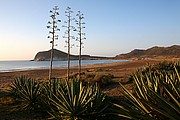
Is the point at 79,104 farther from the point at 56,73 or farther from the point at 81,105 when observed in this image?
the point at 56,73

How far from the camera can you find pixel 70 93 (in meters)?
8.11

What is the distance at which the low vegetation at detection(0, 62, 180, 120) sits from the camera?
4414 millimetres

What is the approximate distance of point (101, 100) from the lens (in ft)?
26.5

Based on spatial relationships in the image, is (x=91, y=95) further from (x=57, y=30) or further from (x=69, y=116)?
(x=57, y=30)

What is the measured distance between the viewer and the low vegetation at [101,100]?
441 centimetres

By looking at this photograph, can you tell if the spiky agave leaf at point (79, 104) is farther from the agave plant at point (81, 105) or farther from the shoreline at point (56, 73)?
the shoreline at point (56, 73)

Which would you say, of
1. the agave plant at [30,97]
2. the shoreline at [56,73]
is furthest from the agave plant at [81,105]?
the shoreline at [56,73]

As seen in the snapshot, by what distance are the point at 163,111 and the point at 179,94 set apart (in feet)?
1.39

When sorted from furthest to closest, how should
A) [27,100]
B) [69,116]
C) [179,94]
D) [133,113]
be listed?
[27,100], [69,116], [133,113], [179,94]

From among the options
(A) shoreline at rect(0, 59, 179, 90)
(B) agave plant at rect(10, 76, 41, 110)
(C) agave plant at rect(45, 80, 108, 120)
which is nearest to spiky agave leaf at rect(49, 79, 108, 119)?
(C) agave plant at rect(45, 80, 108, 120)

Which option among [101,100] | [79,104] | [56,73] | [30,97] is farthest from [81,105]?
[56,73]

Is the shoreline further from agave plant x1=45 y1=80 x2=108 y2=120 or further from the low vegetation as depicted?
agave plant x1=45 y1=80 x2=108 y2=120

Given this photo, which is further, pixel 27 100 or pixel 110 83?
pixel 110 83

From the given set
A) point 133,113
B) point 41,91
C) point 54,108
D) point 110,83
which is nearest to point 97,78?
point 110,83
